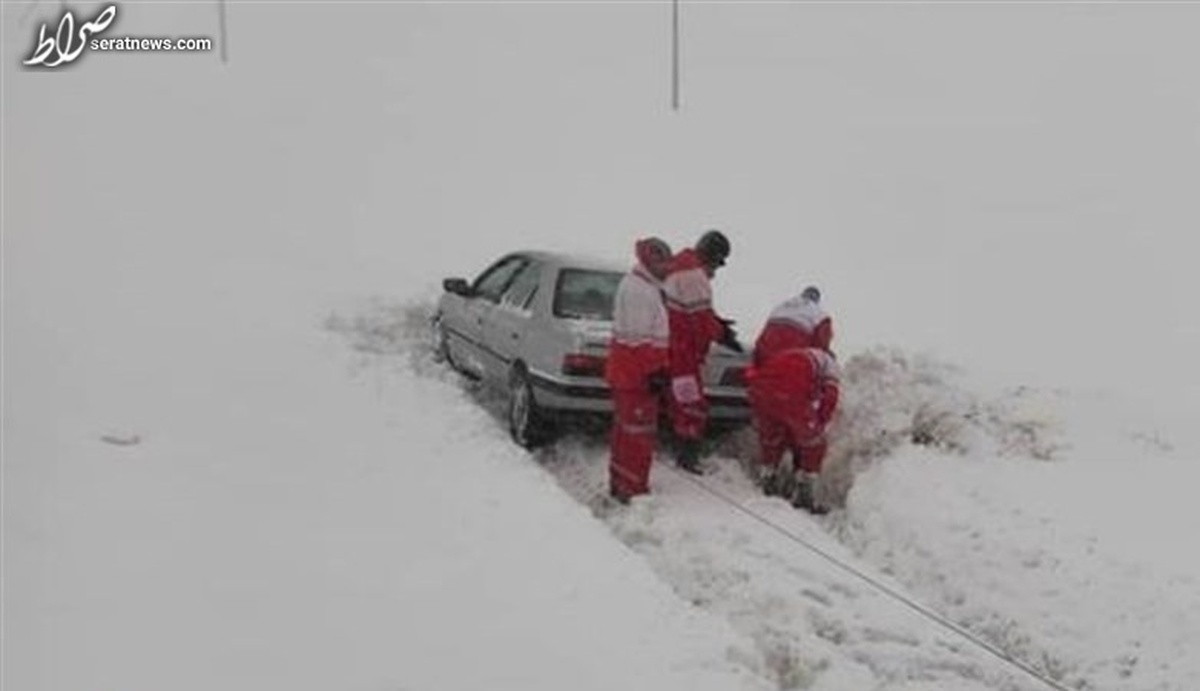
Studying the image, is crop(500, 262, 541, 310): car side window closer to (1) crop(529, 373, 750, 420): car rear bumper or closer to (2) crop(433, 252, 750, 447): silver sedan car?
(2) crop(433, 252, 750, 447): silver sedan car

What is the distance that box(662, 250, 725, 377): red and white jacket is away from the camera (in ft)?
29.7

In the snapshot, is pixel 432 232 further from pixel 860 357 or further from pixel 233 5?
pixel 233 5

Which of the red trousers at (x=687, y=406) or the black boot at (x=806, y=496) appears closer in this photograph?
the red trousers at (x=687, y=406)

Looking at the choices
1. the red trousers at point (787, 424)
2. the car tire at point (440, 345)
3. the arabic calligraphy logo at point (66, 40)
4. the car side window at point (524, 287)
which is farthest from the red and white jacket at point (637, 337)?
the arabic calligraphy logo at point (66, 40)

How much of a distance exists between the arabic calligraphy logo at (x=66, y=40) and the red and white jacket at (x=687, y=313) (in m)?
19.5

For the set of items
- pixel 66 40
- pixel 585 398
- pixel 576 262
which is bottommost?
pixel 585 398

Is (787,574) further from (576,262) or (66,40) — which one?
(66,40)

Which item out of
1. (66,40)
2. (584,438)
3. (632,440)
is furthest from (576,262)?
(66,40)

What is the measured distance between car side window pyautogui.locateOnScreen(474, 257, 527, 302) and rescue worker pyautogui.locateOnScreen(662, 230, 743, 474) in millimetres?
1931

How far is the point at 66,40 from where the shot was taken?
85.4 feet

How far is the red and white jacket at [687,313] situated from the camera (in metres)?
9.05

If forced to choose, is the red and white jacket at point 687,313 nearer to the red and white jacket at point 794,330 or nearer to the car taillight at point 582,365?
the red and white jacket at point 794,330

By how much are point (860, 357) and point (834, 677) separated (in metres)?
5.59

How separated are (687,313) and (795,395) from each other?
0.96 meters
